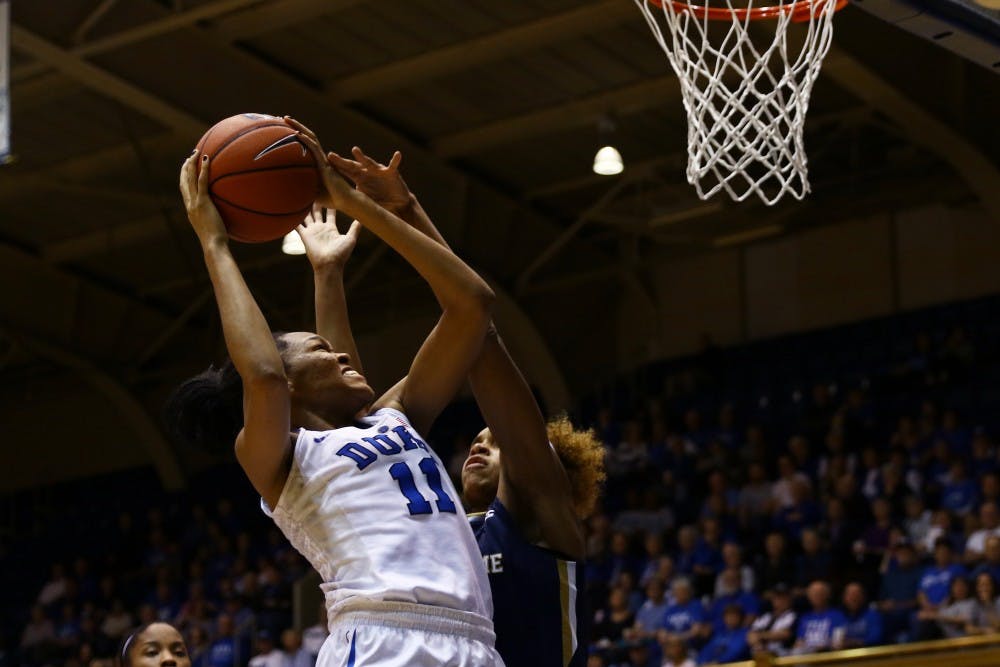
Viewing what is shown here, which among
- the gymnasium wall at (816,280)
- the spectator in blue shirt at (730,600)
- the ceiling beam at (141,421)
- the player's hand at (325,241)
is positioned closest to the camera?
the player's hand at (325,241)

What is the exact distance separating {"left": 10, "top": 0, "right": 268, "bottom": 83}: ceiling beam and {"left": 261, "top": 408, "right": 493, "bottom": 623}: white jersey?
9526 mm

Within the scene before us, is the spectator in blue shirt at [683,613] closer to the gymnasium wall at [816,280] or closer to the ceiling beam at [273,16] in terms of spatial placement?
the ceiling beam at [273,16]

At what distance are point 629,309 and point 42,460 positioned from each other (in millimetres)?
8771

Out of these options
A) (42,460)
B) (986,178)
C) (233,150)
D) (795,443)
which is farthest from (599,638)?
(42,460)

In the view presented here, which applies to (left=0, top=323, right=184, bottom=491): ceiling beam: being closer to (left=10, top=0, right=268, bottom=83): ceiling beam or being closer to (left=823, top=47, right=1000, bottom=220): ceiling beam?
(left=10, top=0, right=268, bottom=83): ceiling beam

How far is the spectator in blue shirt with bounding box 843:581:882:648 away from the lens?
9.25 m

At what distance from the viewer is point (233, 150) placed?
3.31 m

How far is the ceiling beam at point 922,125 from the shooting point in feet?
40.4

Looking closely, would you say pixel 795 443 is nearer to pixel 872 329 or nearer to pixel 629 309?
pixel 872 329

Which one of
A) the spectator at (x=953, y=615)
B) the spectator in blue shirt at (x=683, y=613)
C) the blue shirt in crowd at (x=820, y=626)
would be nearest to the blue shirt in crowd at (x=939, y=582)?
the spectator at (x=953, y=615)

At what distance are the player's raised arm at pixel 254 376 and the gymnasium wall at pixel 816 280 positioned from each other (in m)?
13.7

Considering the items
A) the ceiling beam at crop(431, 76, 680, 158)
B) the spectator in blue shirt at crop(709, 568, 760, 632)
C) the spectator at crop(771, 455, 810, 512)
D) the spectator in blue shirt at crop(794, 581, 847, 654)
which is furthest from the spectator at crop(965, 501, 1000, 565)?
the ceiling beam at crop(431, 76, 680, 158)

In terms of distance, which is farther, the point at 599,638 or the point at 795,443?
the point at 795,443

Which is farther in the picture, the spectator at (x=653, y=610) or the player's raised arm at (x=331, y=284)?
the spectator at (x=653, y=610)
